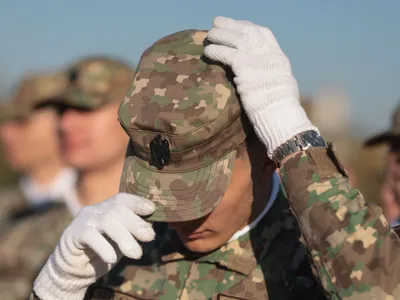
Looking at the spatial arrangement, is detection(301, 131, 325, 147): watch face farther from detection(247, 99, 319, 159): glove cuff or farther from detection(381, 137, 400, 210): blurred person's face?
detection(381, 137, 400, 210): blurred person's face

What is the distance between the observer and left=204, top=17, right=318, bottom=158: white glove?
9.08 feet

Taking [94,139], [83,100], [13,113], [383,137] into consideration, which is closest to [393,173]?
[383,137]

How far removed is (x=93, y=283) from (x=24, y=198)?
15.0ft

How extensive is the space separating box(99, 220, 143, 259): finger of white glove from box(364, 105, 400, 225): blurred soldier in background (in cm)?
297

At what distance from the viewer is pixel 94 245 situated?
2.92m

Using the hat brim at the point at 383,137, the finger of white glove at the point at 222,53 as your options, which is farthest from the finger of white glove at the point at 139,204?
the hat brim at the point at 383,137

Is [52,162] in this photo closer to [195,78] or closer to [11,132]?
[11,132]

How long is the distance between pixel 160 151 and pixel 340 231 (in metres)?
0.66

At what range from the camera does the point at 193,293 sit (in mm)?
3129

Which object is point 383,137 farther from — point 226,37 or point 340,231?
point 340,231

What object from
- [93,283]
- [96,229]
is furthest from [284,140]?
[93,283]

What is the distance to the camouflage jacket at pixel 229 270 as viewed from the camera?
118 inches

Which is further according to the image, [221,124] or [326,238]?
[221,124]

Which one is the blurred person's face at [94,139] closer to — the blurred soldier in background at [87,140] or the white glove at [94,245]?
the blurred soldier in background at [87,140]
